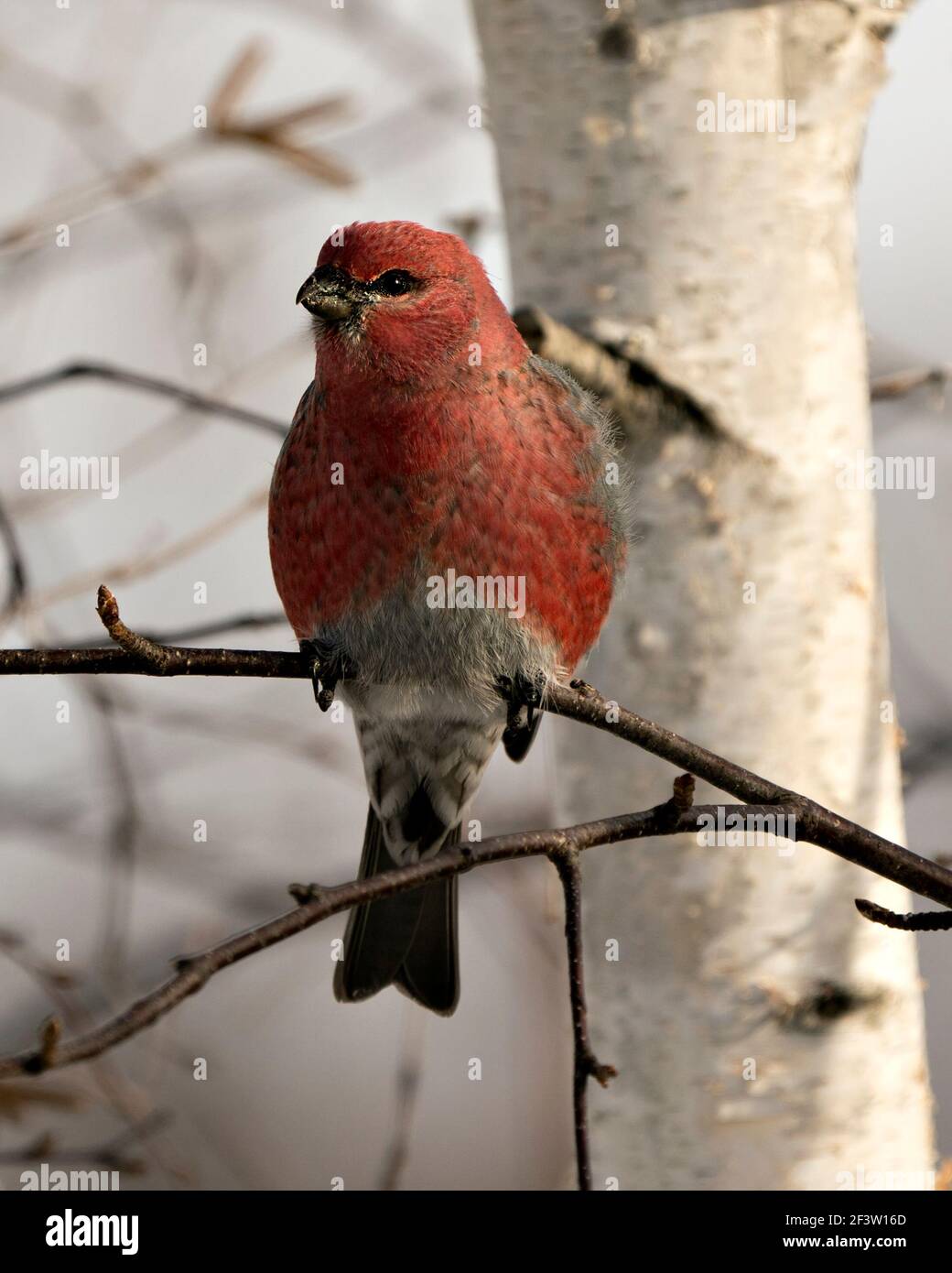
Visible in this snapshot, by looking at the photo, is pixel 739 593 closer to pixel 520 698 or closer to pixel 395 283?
pixel 520 698

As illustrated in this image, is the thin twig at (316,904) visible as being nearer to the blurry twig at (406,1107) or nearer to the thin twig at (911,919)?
the thin twig at (911,919)

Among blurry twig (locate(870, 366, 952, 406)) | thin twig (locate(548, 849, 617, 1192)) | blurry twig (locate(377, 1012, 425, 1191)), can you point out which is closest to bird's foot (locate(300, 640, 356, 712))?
thin twig (locate(548, 849, 617, 1192))

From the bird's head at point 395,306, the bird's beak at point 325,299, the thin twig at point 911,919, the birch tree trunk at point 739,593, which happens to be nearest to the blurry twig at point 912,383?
the birch tree trunk at point 739,593

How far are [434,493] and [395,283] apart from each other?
384mm

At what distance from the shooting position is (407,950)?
8.26 ft

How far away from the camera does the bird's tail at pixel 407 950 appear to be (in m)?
2.46

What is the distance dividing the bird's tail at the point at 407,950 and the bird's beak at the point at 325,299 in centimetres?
106

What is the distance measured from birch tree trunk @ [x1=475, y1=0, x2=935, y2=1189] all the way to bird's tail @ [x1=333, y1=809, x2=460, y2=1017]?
13.3 inches

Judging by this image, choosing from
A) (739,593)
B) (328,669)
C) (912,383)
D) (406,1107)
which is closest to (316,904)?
(328,669)

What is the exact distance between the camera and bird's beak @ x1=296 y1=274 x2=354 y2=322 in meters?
2.11

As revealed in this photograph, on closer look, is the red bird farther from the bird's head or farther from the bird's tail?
the bird's tail

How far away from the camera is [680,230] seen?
2234 millimetres

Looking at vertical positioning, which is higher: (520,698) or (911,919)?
(520,698)
